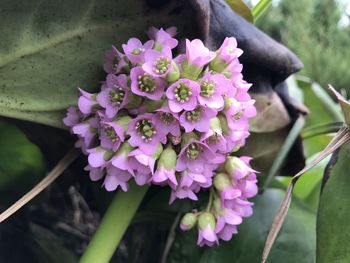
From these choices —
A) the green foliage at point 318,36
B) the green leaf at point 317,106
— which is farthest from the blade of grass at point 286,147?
the green foliage at point 318,36

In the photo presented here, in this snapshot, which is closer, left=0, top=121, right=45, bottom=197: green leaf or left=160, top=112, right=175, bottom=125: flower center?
left=160, top=112, right=175, bottom=125: flower center

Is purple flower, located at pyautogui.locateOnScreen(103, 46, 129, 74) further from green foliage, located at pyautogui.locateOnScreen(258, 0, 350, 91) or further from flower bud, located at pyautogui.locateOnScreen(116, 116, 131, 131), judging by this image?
green foliage, located at pyautogui.locateOnScreen(258, 0, 350, 91)

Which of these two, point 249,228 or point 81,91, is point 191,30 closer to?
point 81,91

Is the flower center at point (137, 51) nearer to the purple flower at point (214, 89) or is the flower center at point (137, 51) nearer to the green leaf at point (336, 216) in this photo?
the purple flower at point (214, 89)

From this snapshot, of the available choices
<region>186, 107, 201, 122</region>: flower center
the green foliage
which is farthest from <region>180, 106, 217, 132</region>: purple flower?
the green foliage

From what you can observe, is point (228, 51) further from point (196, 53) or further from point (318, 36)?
point (318, 36)

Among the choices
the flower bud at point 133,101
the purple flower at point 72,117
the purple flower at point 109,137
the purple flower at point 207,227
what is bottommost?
the purple flower at point 207,227
